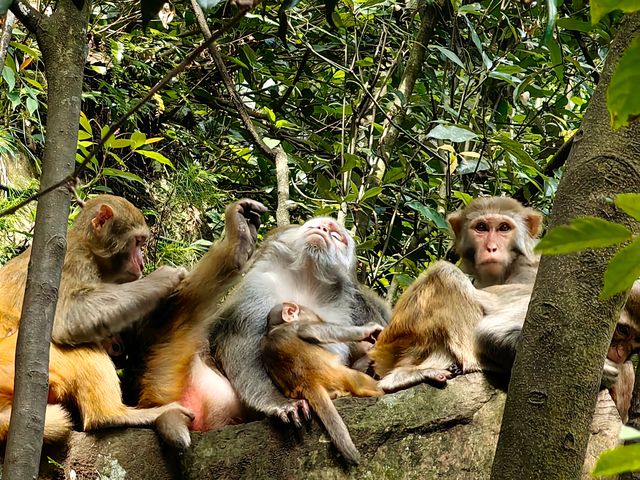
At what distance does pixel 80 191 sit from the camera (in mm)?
5949

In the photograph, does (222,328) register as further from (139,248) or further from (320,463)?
(320,463)

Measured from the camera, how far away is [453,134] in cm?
538

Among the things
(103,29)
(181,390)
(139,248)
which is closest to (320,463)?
(181,390)

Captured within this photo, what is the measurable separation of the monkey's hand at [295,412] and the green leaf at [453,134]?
2055 mm

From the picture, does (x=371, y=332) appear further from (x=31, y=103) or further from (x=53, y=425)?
(x=31, y=103)

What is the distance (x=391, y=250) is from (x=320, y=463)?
12.1ft

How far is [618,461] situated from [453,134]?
4.58m

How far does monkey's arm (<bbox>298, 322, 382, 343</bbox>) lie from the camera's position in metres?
4.52

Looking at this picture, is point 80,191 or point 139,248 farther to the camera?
point 80,191

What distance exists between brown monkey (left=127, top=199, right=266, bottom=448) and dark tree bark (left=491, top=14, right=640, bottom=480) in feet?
8.64

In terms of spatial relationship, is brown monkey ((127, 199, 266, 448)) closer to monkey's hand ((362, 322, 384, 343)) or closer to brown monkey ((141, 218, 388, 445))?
brown monkey ((141, 218, 388, 445))

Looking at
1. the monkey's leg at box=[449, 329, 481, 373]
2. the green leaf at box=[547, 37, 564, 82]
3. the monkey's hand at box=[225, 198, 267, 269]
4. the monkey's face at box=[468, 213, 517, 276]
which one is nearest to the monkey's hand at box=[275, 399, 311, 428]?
the monkey's leg at box=[449, 329, 481, 373]

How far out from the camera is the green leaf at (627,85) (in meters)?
0.99

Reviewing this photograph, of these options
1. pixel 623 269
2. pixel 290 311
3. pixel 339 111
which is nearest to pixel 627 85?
pixel 623 269
